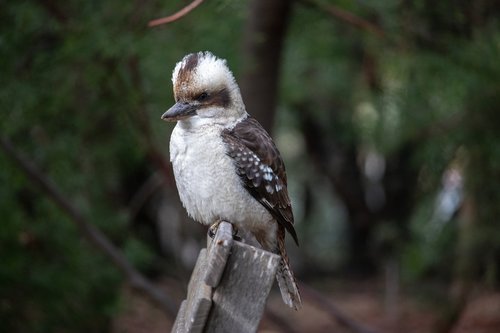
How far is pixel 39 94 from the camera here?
4.69m

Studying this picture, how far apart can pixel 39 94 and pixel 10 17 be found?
45cm

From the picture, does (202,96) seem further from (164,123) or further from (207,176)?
(164,123)

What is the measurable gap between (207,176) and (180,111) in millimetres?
247

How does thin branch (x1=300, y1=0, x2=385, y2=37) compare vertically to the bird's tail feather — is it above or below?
above

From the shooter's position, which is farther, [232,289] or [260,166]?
[260,166]

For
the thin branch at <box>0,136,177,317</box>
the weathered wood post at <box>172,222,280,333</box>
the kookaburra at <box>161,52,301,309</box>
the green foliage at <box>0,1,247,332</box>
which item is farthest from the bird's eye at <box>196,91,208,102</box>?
the thin branch at <box>0,136,177,317</box>

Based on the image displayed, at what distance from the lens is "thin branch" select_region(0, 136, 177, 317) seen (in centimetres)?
475

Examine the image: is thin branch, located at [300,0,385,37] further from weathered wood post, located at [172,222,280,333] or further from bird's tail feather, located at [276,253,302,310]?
weathered wood post, located at [172,222,280,333]

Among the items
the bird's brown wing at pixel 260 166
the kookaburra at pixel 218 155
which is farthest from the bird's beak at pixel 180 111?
the bird's brown wing at pixel 260 166

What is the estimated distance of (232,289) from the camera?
1.96m

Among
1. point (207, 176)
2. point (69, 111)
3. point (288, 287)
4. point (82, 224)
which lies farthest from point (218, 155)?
point (69, 111)

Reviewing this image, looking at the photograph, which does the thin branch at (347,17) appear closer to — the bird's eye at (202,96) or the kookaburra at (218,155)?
the kookaburra at (218,155)

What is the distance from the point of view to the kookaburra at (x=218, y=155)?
115 inches

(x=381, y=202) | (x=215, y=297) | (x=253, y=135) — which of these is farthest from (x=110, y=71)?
(x=381, y=202)
